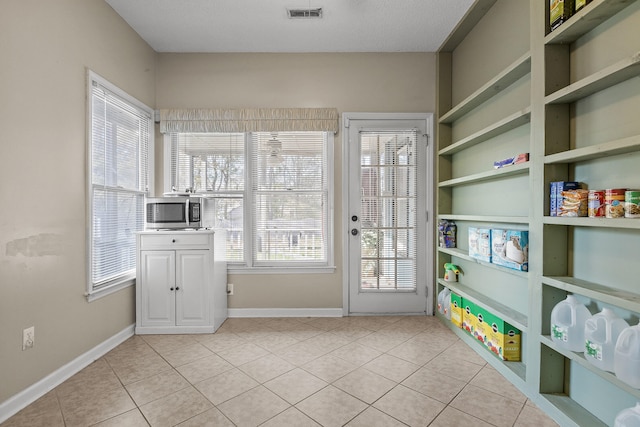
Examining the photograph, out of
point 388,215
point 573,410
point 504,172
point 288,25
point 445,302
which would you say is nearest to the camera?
point 573,410

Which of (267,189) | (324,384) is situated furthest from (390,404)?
(267,189)

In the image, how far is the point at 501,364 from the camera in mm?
2135

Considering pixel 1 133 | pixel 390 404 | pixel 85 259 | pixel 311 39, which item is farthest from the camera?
pixel 311 39

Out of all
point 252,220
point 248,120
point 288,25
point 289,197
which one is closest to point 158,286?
point 252,220

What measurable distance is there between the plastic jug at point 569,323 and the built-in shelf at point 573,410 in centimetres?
34

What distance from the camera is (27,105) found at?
1837 mm

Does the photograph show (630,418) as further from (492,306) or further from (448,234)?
(448,234)

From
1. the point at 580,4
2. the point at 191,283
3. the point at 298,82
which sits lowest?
the point at 191,283

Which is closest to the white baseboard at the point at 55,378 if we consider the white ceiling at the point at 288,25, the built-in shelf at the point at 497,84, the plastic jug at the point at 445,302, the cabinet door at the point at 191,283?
the cabinet door at the point at 191,283

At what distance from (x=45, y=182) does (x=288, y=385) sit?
200cm

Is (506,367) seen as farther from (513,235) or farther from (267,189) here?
(267,189)

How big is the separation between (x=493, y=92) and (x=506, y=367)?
1.95 meters

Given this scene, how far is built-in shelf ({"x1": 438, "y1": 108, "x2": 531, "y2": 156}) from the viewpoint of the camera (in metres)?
1.92

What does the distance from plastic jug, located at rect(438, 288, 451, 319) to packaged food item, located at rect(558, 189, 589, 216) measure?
1.58 meters
